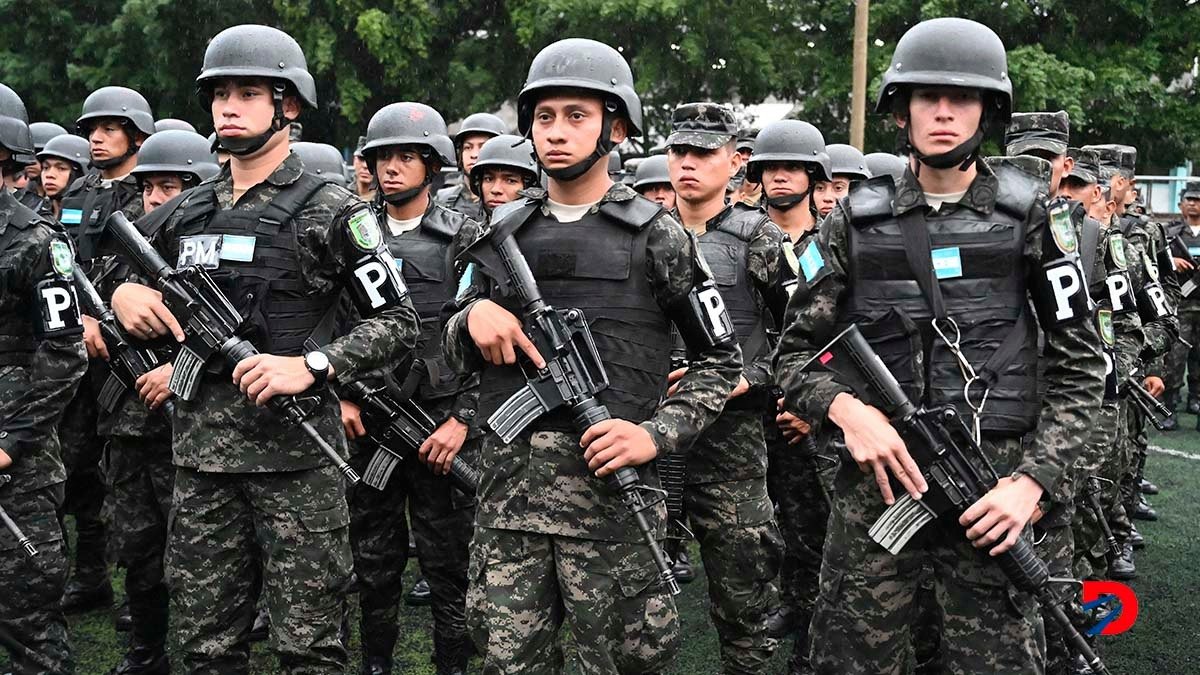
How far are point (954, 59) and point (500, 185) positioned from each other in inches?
138

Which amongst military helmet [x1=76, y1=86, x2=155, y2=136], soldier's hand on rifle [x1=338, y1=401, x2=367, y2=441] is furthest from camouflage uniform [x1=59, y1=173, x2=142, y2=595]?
soldier's hand on rifle [x1=338, y1=401, x2=367, y2=441]

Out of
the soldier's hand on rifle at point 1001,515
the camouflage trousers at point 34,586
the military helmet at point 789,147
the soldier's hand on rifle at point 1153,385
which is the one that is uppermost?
the military helmet at point 789,147

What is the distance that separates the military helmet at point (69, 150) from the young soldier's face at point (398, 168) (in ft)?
11.3

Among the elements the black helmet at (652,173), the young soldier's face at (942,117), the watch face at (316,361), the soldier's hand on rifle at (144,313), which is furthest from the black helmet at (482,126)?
the young soldier's face at (942,117)

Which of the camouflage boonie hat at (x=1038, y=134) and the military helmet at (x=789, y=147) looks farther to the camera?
the military helmet at (x=789, y=147)

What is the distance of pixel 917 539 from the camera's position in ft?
11.6

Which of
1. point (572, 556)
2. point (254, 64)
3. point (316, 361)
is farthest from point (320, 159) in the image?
point (572, 556)

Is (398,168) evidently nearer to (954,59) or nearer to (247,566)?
(247,566)

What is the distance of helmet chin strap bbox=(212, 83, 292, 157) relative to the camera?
4184mm

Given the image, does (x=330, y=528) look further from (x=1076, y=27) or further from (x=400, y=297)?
(x=1076, y=27)

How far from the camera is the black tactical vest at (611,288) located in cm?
369

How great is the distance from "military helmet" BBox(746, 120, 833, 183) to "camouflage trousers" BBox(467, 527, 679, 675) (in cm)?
318

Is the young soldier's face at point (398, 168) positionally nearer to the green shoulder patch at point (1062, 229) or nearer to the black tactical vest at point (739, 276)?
the black tactical vest at point (739, 276)

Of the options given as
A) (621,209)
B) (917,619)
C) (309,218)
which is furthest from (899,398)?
(309,218)
